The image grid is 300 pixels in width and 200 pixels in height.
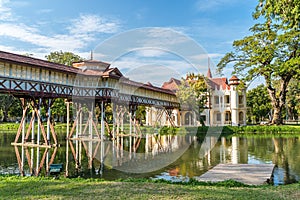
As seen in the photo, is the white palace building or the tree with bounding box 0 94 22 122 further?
the tree with bounding box 0 94 22 122

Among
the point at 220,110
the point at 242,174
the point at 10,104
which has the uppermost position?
the point at 10,104

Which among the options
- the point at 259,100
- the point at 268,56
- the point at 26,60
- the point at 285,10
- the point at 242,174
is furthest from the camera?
the point at 259,100

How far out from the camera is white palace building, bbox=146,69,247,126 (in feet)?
157

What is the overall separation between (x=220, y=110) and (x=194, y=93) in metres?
10.6

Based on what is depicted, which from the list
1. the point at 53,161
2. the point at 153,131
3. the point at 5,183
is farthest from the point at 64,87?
the point at 153,131

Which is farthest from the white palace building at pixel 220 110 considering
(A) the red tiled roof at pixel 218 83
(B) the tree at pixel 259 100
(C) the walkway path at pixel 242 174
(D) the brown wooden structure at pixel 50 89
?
(C) the walkway path at pixel 242 174

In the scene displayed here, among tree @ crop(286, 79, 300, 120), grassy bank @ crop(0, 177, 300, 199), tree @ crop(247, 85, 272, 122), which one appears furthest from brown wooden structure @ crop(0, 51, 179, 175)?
tree @ crop(286, 79, 300, 120)

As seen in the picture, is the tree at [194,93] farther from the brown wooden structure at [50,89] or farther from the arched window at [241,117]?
the arched window at [241,117]

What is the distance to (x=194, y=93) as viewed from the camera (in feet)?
134

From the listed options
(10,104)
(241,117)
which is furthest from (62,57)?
(241,117)

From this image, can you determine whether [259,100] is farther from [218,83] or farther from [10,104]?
[10,104]

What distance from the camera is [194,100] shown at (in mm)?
41188

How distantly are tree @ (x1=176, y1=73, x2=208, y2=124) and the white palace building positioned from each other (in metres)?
5.03

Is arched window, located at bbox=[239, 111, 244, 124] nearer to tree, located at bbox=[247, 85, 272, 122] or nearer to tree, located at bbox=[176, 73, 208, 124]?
tree, located at bbox=[247, 85, 272, 122]
